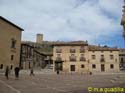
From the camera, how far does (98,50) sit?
64375mm

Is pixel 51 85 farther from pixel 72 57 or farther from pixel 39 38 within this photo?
pixel 39 38

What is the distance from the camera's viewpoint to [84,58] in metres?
63.4

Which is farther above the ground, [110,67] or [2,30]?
[2,30]

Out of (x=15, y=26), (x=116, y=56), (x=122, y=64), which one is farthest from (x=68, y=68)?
(x=122, y=64)

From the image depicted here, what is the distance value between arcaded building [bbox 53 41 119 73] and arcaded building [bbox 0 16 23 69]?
42.4 feet

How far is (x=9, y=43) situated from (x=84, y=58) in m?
21.5

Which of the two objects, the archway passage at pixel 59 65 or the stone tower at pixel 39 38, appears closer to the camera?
the archway passage at pixel 59 65

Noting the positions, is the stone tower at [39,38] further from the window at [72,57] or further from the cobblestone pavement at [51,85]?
the cobblestone pavement at [51,85]

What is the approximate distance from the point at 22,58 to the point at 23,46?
3799mm

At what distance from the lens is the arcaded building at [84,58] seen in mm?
63281

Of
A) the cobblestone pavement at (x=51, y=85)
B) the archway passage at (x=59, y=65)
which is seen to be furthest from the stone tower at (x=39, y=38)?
the cobblestone pavement at (x=51, y=85)

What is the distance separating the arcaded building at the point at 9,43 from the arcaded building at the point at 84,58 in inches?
509

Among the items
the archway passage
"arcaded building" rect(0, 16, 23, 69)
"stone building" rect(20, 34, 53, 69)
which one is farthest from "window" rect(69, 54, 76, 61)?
"arcaded building" rect(0, 16, 23, 69)

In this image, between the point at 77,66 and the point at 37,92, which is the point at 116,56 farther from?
the point at 37,92
